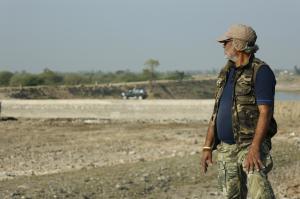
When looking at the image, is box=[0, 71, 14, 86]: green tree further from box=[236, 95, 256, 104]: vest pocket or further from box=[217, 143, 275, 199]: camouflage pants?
box=[236, 95, 256, 104]: vest pocket

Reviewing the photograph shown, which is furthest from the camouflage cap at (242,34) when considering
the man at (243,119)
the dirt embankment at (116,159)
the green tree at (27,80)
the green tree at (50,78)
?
the green tree at (50,78)

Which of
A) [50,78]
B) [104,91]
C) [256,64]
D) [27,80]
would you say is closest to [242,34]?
[256,64]

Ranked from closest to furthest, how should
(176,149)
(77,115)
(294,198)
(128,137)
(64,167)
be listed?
(294,198), (64,167), (176,149), (128,137), (77,115)

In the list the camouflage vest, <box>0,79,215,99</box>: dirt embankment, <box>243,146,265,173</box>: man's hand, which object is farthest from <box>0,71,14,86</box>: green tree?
<box>243,146,265,173</box>: man's hand

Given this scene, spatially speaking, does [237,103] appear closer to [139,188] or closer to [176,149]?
[139,188]

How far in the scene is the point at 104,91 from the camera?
69.8 metres

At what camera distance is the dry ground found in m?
9.27

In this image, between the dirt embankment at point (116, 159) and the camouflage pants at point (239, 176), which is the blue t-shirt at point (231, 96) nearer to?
the camouflage pants at point (239, 176)

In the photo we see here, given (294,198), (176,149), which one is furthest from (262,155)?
(176,149)

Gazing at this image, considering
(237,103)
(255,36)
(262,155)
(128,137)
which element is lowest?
(128,137)

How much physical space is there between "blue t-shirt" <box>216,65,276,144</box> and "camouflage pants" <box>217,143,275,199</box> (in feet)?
0.33

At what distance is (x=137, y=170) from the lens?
436 inches

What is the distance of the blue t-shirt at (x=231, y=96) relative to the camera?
4719mm

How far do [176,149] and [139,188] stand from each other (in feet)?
28.3
